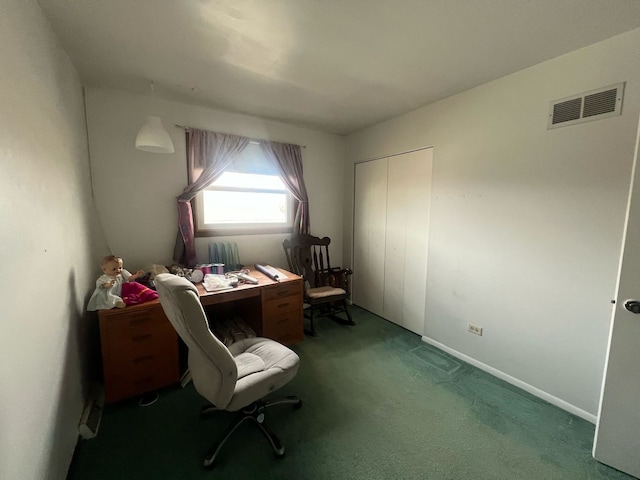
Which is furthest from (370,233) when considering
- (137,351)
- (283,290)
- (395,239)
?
(137,351)

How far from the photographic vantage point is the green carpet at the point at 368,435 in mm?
1395

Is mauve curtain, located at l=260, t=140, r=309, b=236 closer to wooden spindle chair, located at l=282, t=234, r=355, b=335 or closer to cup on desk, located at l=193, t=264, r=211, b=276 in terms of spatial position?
wooden spindle chair, located at l=282, t=234, r=355, b=335

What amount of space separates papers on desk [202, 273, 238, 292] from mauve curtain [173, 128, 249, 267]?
1.29 ft

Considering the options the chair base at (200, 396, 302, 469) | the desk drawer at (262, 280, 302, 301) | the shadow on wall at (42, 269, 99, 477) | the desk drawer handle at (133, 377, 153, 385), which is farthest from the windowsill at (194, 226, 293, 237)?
the chair base at (200, 396, 302, 469)

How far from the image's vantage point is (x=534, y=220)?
191cm

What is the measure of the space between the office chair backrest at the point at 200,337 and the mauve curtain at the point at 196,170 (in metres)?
1.42

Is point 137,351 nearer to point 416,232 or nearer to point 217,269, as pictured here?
point 217,269

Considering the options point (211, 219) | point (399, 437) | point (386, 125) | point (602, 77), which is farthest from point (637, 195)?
point (211, 219)

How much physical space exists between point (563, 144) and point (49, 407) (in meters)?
3.28

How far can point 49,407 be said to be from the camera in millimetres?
1161

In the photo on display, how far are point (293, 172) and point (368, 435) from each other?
8.78 ft

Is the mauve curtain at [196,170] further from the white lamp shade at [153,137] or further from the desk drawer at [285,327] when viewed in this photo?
the desk drawer at [285,327]

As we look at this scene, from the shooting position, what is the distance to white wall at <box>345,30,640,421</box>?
1.61 m

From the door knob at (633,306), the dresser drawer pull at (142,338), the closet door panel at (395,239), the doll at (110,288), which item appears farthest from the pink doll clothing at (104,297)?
the door knob at (633,306)
